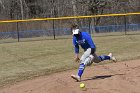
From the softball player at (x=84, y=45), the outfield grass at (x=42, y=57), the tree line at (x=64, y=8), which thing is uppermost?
the tree line at (x=64, y=8)

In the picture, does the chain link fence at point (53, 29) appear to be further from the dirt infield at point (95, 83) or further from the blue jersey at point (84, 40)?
A: the blue jersey at point (84, 40)

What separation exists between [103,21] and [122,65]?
23.0 metres

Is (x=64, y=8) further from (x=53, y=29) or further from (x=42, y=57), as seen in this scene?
(x=42, y=57)

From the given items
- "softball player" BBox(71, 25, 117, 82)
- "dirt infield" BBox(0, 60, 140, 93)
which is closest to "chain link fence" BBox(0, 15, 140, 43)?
"dirt infield" BBox(0, 60, 140, 93)

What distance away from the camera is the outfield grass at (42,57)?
A: 49.1 feet

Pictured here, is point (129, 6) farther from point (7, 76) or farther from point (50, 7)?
point (7, 76)

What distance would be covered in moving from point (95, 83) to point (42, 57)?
9.10 metres

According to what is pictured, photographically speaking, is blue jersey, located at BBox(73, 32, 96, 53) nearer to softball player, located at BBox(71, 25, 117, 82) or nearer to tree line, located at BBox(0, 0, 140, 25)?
softball player, located at BBox(71, 25, 117, 82)

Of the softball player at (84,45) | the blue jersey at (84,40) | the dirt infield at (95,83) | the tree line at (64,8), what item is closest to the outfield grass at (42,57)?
the dirt infield at (95,83)

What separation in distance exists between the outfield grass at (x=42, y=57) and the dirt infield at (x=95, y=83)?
4.65 ft

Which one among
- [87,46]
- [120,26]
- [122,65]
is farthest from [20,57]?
[120,26]

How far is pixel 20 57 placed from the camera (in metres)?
20.5

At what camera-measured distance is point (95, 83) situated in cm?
1123

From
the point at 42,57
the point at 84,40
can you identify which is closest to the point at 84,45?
the point at 84,40
